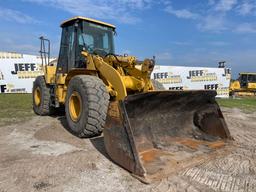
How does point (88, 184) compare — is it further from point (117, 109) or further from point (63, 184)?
point (117, 109)

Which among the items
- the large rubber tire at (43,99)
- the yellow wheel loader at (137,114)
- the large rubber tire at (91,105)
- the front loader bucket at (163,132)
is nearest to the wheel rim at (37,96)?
the large rubber tire at (43,99)

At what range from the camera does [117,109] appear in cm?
379

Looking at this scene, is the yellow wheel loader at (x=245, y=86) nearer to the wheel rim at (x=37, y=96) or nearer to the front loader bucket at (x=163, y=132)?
the wheel rim at (x=37, y=96)

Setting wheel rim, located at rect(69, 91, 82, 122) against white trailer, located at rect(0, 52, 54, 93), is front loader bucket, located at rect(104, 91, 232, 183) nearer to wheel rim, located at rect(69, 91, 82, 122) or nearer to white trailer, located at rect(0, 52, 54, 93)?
wheel rim, located at rect(69, 91, 82, 122)

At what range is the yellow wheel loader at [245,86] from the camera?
26.1m

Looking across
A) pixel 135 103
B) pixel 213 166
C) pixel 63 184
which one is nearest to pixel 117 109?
pixel 135 103

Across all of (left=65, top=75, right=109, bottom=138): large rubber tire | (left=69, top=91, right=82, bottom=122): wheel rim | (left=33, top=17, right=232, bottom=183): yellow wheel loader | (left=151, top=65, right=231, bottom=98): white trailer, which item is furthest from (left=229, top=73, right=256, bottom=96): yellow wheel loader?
Answer: (left=65, top=75, right=109, bottom=138): large rubber tire

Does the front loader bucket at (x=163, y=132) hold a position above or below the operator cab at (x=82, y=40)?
below

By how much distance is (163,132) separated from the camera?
4898mm

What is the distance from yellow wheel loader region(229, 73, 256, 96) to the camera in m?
26.1

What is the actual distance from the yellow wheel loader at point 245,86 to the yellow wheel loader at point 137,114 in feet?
73.1

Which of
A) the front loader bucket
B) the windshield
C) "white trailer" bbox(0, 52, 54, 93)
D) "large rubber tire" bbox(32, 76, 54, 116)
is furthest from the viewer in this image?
"white trailer" bbox(0, 52, 54, 93)

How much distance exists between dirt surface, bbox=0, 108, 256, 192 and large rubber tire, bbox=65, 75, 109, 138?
236 millimetres

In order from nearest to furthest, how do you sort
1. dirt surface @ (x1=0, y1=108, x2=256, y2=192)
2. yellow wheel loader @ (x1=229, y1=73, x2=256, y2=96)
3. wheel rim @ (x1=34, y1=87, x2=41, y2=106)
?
dirt surface @ (x1=0, y1=108, x2=256, y2=192) → wheel rim @ (x1=34, y1=87, x2=41, y2=106) → yellow wheel loader @ (x1=229, y1=73, x2=256, y2=96)
